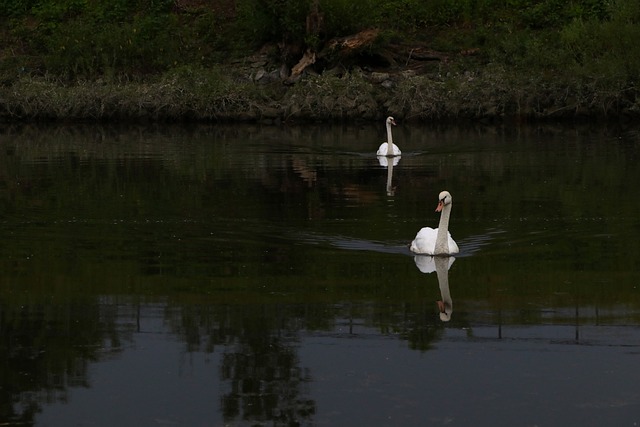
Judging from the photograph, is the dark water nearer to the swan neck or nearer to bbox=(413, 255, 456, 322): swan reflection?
bbox=(413, 255, 456, 322): swan reflection

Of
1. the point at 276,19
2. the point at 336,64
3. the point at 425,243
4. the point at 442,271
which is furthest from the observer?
the point at 276,19

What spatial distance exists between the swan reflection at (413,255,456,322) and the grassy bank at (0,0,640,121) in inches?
1157

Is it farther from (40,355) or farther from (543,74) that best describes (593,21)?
(40,355)

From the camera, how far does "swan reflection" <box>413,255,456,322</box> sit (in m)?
14.2

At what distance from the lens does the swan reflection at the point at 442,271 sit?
14180 millimetres

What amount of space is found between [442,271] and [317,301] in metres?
2.65

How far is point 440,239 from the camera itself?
57.9ft

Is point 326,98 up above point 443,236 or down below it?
above

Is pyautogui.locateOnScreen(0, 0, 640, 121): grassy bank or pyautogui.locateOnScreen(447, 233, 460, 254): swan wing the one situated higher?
pyautogui.locateOnScreen(0, 0, 640, 121): grassy bank

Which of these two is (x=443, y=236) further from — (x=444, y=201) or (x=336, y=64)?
(x=336, y=64)

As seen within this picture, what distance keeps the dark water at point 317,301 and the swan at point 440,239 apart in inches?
10.0

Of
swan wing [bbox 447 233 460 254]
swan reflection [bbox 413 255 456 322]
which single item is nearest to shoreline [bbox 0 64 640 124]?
swan wing [bbox 447 233 460 254]

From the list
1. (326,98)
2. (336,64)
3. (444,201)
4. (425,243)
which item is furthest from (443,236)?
(336,64)

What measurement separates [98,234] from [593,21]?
32740 millimetres
